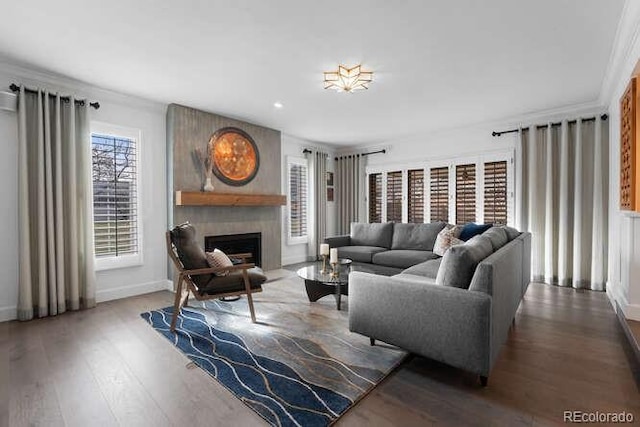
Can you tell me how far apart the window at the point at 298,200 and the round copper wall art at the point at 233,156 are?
43.6 inches

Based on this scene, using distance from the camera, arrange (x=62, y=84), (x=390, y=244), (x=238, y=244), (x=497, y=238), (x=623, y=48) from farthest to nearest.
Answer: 1. (x=390, y=244)
2. (x=238, y=244)
3. (x=62, y=84)
4. (x=497, y=238)
5. (x=623, y=48)

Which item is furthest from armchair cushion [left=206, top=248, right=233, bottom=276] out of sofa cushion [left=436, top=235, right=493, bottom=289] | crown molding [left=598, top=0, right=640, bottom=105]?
crown molding [left=598, top=0, right=640, bottom=105]

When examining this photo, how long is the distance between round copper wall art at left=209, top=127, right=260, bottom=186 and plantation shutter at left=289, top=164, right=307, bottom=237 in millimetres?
1127

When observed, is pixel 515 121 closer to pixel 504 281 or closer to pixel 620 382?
pixel 504 281

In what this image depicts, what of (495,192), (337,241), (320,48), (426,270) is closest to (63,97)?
(320,48)

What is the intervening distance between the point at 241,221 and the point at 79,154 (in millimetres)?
2219

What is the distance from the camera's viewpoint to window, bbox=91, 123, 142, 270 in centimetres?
368

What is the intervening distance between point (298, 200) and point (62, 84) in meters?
3.87

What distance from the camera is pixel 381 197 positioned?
21.1 feet

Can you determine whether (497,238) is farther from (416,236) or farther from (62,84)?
(62,84)

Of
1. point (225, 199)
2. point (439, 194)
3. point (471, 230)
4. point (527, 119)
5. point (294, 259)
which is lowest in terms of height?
point (294, 259)

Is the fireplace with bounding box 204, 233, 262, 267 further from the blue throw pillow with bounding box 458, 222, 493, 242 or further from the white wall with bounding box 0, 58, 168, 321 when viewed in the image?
the blue throw pillow with bounding box 458, 222, 493, 242

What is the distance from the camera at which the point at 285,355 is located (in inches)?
92.7

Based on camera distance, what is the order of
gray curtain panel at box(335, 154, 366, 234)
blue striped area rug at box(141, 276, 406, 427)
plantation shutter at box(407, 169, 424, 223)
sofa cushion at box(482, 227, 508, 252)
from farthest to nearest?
gray curtain panel at box(335, 154, 366, 234) → plantation shutter at box(407, 169, 424, 223) → sofa cushion at box(482, 227, 508, 252) → blue striped area rug at box(141, 276, 406, 427)
